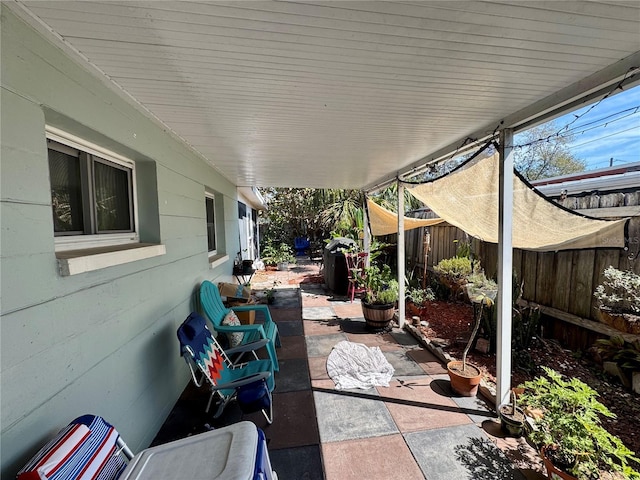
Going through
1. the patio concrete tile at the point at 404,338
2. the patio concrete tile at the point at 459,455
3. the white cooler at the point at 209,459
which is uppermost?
the white cooler at the point at 209,459

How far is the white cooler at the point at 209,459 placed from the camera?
107 centimetres

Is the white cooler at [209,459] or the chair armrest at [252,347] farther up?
the white cooler at [209,459]

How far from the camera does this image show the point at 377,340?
13.1ft

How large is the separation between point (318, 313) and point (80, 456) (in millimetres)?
4271

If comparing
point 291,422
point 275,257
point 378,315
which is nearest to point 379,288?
point 378,315

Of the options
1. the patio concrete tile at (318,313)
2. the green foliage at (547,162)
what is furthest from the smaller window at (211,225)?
the green foliage at (547,162)

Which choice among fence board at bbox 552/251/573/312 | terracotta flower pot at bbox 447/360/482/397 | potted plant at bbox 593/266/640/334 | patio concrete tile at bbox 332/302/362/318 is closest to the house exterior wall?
terracotta flower pot at bbox 447/360/482/397

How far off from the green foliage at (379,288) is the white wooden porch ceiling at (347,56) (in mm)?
2605

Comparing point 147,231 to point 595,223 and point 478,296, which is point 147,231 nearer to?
point 478,296

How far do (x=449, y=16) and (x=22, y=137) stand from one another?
1.78 m

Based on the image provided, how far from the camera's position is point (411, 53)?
53.4 inches

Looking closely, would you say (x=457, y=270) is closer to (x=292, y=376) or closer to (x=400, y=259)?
(x=400, y=259)

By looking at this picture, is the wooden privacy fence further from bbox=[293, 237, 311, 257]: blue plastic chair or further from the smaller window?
bbox=[293, 237, 311, 257]: blue plastic chair

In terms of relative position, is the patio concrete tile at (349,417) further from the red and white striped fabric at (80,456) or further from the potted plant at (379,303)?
the potted plant at (379,303)
